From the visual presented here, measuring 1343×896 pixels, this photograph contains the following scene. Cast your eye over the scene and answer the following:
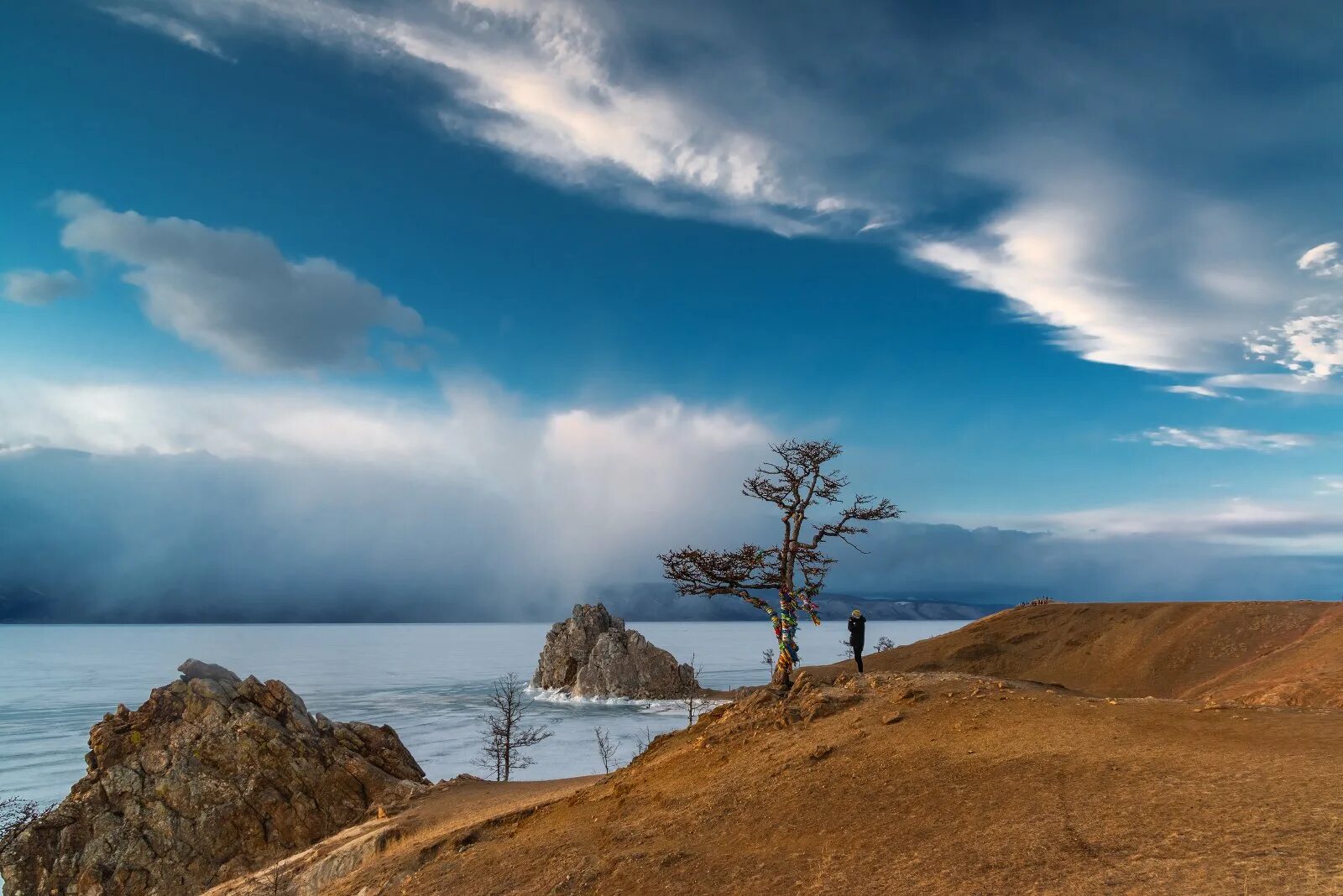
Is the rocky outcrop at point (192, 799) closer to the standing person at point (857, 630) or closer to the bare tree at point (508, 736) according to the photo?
the standing person at point (857, 630)

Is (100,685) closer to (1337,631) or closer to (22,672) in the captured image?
(22,672)

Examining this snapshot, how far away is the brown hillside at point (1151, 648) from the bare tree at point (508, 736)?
23.4 metres

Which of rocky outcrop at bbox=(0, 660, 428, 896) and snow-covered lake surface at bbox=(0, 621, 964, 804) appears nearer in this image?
rocky outcrop at bbox=(0, 660, 428, 896)

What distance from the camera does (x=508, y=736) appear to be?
5097cm

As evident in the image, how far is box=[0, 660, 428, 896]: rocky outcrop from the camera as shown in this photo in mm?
28672

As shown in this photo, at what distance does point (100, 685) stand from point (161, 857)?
15202 cm

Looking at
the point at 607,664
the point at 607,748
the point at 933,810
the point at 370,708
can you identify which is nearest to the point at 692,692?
the point at 607,664

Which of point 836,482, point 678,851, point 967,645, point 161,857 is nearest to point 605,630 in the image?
point 967,645

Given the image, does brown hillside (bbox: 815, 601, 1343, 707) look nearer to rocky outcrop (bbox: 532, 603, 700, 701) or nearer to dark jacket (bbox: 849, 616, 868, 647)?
dark jacket (bbox: 849, 616, 868, 647)


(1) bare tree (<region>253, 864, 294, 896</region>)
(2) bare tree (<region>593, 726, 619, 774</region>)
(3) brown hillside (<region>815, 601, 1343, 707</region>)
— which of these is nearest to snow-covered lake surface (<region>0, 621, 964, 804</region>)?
(2) bare tree (<region>593, 726, 619, 774</region>)

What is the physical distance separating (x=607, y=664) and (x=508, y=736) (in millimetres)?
56436

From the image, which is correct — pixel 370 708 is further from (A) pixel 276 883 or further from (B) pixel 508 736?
(A) pixel 276 883

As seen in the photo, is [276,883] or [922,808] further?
[276,883]

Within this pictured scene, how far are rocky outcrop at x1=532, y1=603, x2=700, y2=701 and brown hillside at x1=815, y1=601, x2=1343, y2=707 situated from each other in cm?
5314
